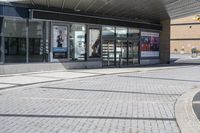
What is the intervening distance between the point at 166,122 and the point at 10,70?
14998 millimetres

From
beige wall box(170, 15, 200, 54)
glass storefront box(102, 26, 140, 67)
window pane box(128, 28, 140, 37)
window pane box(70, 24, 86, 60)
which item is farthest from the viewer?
beige wall box(170, 15, 200, 54)

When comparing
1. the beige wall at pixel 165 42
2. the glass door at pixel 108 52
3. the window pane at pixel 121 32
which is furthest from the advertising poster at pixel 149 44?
the glass door at pixel 108 52

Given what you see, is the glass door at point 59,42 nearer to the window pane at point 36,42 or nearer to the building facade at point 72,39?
the building facade at point 72,39

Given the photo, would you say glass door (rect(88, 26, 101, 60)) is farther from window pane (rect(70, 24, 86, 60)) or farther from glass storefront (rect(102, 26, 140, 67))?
glass storefront (rect(102, 26, 140, 67))

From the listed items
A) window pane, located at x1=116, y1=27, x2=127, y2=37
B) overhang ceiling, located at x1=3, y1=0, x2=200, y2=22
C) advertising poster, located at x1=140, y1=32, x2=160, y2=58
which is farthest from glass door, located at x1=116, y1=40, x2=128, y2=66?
advertising poster, located at x1=140, y1=32, x2=160, y2=58

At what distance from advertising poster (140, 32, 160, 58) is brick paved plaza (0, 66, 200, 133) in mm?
18324

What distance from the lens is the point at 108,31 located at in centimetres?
3083

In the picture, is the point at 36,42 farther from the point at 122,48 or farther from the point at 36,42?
the point at 122,48

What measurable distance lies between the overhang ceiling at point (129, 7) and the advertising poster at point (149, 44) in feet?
4.71

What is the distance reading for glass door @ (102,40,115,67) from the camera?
101ft

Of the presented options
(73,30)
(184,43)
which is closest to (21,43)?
(73,30)

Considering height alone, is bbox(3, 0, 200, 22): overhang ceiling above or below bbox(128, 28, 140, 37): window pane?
above

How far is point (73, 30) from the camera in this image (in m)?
27.6

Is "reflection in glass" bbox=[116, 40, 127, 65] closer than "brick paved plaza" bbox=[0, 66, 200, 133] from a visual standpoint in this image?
No
